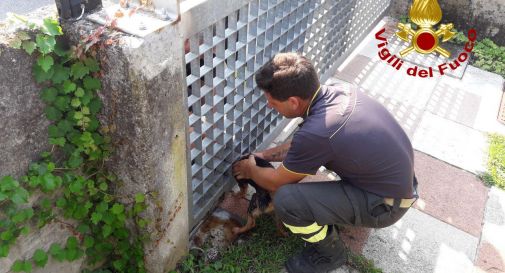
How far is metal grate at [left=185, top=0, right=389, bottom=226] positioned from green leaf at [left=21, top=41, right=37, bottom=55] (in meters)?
0.83

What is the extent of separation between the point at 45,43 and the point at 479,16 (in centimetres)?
603

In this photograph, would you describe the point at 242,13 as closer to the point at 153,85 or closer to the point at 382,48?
the point at 153,85

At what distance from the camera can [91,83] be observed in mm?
1879

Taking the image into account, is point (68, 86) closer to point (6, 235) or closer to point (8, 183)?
point (8, 183)

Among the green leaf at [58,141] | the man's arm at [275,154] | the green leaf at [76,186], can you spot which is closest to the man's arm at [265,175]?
the man's arm at [275,154]

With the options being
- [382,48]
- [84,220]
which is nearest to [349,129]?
[84,220]

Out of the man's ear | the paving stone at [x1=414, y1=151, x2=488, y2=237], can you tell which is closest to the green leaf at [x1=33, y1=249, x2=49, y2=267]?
the man's ear

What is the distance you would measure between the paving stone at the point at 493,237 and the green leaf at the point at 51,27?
3079mm

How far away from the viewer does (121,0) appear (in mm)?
1976

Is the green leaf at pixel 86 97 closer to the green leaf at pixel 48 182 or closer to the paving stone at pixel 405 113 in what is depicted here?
the green leaf at pixel 48 182

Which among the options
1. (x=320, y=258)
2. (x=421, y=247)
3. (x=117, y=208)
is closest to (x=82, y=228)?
(x=117, y=208)

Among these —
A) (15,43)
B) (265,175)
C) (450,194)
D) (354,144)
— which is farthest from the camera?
(450,194)

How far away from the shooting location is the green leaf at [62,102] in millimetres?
1859

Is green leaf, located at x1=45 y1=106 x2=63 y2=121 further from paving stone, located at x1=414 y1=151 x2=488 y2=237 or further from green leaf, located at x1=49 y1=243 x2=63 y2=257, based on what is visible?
paving stone, located at x1=414 y1=151 x2=488 y2=237
